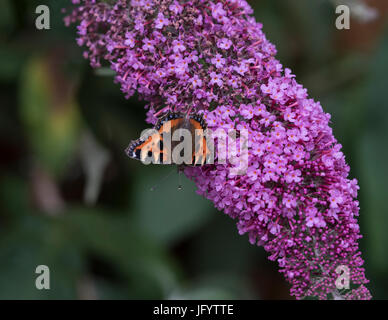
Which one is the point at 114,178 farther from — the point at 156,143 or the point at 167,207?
the point at 156,143

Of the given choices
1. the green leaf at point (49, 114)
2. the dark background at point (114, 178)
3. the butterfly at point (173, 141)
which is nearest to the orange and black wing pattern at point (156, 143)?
the butterfly at point (173, 141)

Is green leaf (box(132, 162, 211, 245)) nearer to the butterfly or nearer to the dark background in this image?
the dark background

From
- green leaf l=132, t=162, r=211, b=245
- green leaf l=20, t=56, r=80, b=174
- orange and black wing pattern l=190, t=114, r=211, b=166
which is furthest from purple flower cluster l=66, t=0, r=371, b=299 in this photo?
green leaf l=132, t=162, r=211, b=245

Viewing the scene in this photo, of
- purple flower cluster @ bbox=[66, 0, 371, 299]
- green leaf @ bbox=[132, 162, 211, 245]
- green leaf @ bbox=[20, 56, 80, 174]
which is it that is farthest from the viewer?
green leaf @ bbox=[132, 162, 211, 245]

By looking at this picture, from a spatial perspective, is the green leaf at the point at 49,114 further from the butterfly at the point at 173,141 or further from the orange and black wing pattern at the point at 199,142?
the orange and black wing pattern at the point at 199,142

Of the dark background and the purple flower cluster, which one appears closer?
the purple flower cluster
